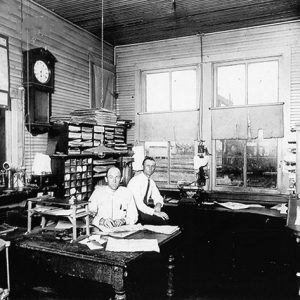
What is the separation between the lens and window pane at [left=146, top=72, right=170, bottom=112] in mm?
8156

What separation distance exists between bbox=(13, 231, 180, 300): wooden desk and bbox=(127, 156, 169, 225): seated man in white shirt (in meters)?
1.76

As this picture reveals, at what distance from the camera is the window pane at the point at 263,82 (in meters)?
7.19

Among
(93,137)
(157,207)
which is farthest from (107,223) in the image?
(93,137)

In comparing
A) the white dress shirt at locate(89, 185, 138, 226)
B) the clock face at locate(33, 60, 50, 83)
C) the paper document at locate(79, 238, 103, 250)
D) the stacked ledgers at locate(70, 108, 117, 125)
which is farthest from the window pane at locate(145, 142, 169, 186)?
the paper document at locate(79, 238, 103, 250)

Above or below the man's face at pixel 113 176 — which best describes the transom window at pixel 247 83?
above

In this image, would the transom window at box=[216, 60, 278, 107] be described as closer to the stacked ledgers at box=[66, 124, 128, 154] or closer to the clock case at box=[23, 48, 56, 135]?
the stacked ledgers at box=[66, 124, 128, 154]

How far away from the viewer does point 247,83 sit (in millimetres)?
7383

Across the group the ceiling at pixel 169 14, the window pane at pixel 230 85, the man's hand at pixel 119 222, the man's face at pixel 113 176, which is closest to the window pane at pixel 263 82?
the window pane at pixel 230 85

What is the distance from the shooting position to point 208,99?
24.9ft

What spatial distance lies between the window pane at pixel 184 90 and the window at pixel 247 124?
56 cm

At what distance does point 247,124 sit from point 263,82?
980 mm

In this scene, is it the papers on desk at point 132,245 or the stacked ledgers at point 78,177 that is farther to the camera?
the stacked ledgers at point 78,177

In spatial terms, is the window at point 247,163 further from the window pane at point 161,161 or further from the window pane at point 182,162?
the window pane at point 161,161

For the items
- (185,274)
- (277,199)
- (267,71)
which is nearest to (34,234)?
(185,274)
